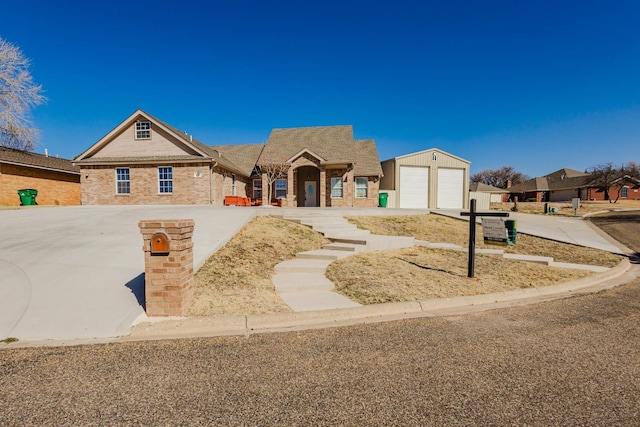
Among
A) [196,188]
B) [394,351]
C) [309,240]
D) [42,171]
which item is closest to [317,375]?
[394,351]

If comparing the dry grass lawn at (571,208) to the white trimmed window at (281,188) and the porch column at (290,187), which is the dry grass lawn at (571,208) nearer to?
the porch column at (290,187)

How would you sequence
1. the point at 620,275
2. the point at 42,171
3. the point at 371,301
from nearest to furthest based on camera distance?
the point at 371,301 → the point at 620,275 → the point at 42,171

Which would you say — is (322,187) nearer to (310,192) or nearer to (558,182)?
(310,192)

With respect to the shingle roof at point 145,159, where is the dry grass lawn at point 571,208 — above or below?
below

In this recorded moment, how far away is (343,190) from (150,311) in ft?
59.6

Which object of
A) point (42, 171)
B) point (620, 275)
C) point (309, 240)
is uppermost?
point (42, 171)

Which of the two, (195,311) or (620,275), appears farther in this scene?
(620,275)

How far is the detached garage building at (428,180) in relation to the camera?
24.0 metres

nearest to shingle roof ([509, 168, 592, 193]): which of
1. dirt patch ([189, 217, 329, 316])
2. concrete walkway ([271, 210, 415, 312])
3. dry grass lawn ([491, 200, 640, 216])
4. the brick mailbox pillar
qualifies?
dry grass lawn ([491, 200, 640, 216])

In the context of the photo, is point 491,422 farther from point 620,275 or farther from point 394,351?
point 620,275

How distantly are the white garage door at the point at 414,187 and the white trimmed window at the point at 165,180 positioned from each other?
56.3 feet

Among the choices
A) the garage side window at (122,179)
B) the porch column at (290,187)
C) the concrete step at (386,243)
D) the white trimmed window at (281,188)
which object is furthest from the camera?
the white trimmed window at (281,188)

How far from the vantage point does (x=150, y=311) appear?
13.1 feet

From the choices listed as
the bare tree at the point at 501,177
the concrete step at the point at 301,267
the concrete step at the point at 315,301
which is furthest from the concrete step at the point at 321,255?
the bare tree at the point at 501,177
